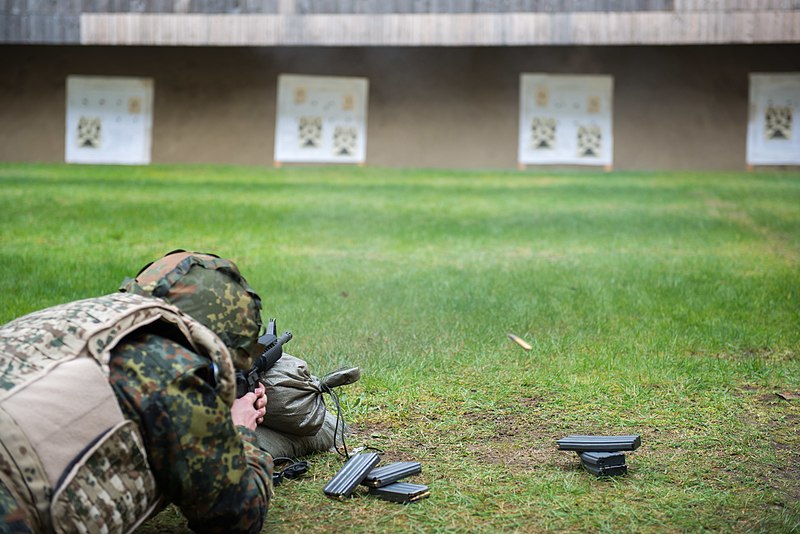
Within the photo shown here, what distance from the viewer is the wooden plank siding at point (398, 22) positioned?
1336cm

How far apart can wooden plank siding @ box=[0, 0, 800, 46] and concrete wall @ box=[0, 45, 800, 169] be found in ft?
4.13

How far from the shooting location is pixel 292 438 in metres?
3.86

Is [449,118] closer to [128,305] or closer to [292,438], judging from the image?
[292,438]

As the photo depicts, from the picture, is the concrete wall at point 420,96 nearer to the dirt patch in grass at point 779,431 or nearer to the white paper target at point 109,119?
the white paper target at point 109,119

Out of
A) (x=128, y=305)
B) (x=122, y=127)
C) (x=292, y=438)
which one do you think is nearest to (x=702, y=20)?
(x=122, y=127)

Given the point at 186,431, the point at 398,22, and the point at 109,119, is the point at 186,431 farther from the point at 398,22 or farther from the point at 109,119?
the point at 109,119

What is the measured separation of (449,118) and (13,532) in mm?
13498

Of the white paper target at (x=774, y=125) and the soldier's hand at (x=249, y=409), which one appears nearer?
the soldier's hand at (x=249, y=409)

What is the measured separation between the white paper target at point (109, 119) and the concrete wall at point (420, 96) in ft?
0.50

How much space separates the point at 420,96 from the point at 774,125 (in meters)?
5.93

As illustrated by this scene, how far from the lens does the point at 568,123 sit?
15.3 meters

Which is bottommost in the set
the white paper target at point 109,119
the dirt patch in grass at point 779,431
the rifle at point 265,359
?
the dirt patch in grass at point 779,431

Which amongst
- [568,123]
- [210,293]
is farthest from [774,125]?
[210,293]

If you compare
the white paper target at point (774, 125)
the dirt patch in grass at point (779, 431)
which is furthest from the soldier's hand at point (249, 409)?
the white paper target at point (774, 125)
